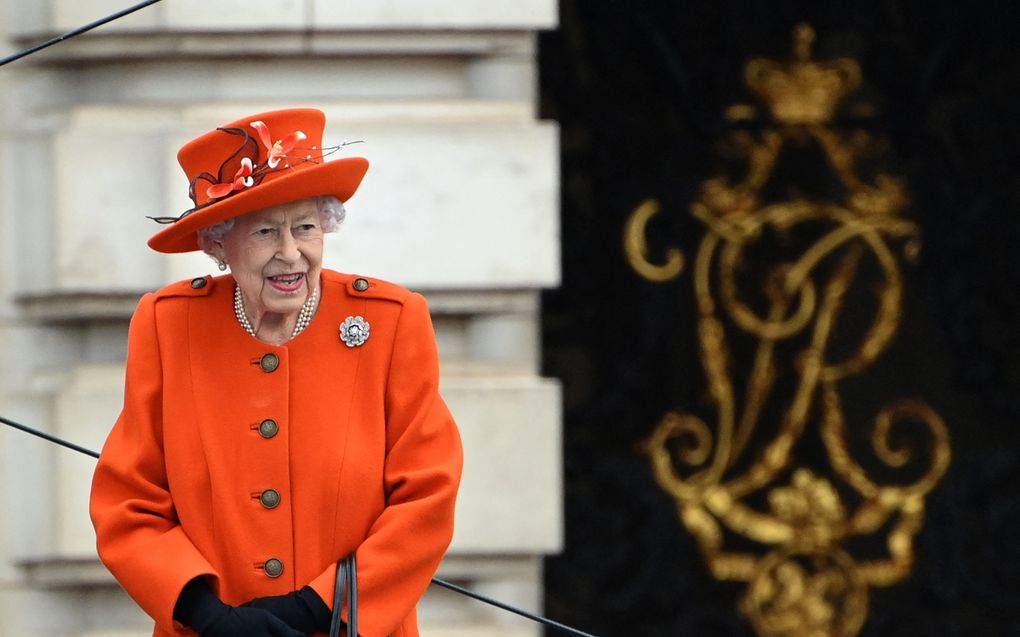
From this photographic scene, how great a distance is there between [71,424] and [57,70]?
87 centimetres

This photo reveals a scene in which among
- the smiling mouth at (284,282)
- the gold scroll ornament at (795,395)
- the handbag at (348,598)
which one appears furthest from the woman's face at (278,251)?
the gold scroll ornament at (795,395)

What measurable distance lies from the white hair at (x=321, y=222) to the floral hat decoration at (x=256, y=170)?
0.02 meters

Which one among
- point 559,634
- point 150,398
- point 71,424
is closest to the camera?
point 150,398

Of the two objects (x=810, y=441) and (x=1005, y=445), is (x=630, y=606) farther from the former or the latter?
(x=1005, y=445)

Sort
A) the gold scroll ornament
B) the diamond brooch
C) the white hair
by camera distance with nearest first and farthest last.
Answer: the white hair, the diamond brooch, the gold scroll ornament

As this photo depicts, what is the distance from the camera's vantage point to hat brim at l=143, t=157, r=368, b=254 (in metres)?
3.43

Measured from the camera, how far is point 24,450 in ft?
17.0

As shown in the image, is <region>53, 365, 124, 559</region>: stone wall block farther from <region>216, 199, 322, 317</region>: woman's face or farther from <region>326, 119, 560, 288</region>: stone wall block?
<region>216, 199, 322, 317</region>: woman's face

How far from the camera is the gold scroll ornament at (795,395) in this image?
5.76 m

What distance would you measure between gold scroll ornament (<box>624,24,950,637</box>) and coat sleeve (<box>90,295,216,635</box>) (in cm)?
234

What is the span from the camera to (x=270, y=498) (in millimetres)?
3564

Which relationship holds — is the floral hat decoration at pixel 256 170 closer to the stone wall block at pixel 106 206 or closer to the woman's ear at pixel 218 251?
the woman's ear at pixel 218 251

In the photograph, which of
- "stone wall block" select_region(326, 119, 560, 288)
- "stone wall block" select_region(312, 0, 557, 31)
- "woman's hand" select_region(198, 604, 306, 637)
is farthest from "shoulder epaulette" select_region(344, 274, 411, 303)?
"stone wall block" select_region(312, 0, 557, 31)

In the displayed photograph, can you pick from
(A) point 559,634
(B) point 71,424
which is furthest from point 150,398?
(A) point 559,634
